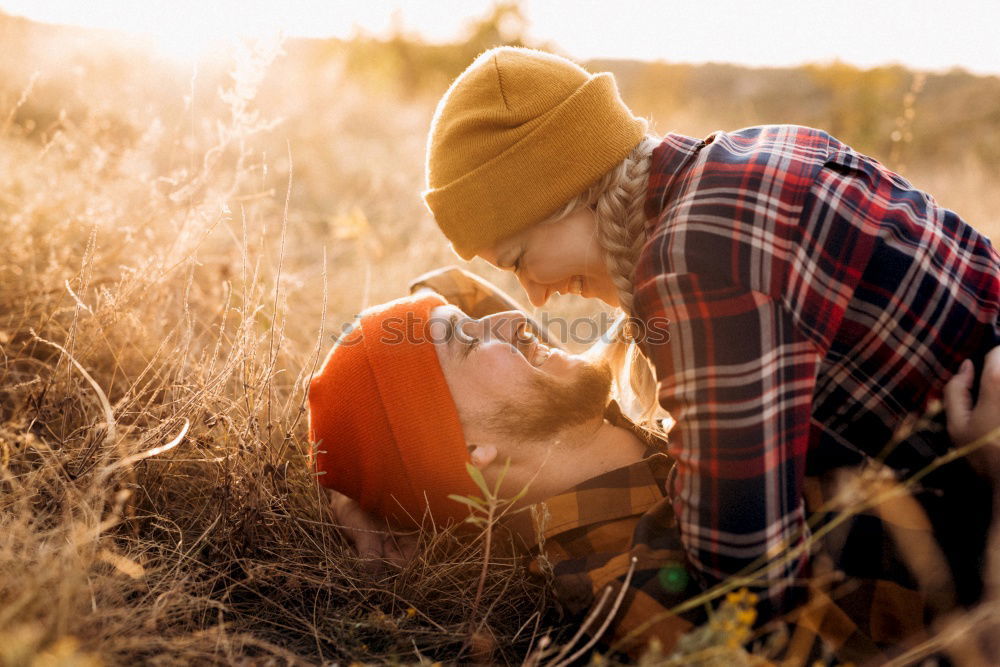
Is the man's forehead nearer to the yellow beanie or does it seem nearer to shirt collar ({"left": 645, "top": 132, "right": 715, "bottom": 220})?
the yellow beanie

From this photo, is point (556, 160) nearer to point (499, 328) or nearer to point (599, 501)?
point (499, 328)

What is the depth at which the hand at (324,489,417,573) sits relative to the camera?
79.9 inches

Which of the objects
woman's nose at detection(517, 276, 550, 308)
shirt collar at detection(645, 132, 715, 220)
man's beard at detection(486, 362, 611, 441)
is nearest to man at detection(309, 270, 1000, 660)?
man's beard at detection(486, 362, 611, 441)

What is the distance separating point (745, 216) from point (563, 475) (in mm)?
967

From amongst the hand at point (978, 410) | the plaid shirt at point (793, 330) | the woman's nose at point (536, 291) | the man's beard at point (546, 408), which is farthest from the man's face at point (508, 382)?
the hand at point (978, 410)

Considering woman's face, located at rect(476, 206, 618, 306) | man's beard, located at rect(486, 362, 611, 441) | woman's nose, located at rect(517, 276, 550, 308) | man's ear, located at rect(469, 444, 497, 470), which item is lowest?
man's ear, located at rect(469, 444, 497, 470)

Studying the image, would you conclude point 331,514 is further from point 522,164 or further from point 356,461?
point 522,164

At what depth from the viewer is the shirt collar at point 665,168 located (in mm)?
1852

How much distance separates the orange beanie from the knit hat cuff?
47 cm

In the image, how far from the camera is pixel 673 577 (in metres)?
1.68

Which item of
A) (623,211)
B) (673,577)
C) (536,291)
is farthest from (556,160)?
(673,577)

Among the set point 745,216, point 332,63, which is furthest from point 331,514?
point 332,63

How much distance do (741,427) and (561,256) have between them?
2.85 ft

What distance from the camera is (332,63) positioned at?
1199cm
